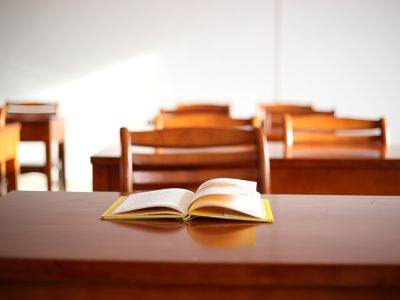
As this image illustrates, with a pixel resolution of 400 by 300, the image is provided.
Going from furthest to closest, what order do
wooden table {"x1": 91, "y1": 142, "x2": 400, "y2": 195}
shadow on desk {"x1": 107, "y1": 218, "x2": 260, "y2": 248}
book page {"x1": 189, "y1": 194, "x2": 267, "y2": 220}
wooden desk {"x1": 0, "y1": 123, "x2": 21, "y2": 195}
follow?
wooden desk {"x1": 0, "y1": 123, "x2": 21, "y2": 195} → wooden table {"x1": 91, "y1": 142, "x2": 400, "y2": 195} → book page {"x1": 189, "y1": 194, "x2": 267, "y2": 220} → shadow on desk {"x1": 107, "y1": 218, "x2": 260, "y2": 248}

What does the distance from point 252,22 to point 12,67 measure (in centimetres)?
235

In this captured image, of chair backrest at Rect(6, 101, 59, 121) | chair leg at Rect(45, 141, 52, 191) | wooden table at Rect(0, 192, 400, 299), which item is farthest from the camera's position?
chair backrest at Rect(6, 101, 59, 121)

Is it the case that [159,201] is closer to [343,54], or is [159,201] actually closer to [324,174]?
[324,174]

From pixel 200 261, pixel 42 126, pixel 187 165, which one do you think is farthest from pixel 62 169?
pixel 200 261

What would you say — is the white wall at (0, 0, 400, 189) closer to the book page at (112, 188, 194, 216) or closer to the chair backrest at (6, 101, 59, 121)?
the chair backrest at (6, 101, 59, 121)

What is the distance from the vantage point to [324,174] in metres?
2.09

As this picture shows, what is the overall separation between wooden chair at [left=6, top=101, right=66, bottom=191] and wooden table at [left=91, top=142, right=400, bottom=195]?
7.10 ft

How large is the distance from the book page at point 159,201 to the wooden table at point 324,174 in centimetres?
74

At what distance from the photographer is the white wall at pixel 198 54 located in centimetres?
561

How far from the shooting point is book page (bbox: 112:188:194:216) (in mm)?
1146

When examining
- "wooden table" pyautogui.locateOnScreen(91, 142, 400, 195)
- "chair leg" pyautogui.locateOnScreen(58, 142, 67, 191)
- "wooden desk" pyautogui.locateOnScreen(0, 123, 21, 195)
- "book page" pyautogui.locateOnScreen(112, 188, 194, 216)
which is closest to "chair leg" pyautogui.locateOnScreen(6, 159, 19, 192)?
"wooden desk" pyautogui.locateOnScreen(0, 123, 21, 195)

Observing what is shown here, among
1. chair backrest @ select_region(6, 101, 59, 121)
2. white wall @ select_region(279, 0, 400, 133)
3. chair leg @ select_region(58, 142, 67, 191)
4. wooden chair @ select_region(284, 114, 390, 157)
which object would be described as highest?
white wall @ select_region(279, 0, 400, 133)

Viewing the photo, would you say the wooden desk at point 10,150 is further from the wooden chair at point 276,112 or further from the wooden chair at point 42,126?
the wooden chair at point 276,112

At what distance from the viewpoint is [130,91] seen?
5.73 meters
